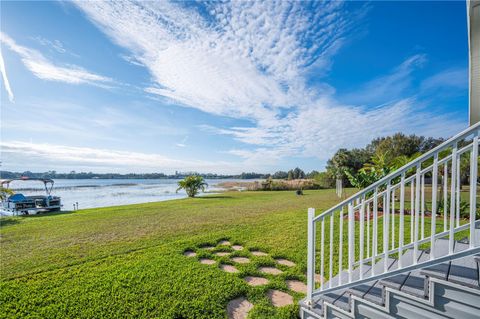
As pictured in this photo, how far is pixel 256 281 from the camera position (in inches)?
138

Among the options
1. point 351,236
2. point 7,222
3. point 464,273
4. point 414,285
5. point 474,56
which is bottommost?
point 7,222

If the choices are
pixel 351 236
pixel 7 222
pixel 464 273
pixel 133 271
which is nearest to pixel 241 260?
pixel 133 271

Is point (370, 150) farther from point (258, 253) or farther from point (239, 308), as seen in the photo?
point (239, 308)

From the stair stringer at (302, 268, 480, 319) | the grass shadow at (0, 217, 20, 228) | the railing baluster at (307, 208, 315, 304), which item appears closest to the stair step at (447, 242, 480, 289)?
the stair stringer at (302, 268, 480, 319)

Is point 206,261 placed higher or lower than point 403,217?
lower

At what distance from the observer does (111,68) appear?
7.98 m

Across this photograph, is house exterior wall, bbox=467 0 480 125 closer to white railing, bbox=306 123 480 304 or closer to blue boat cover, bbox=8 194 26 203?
white railing, bbox=306 123 480 304

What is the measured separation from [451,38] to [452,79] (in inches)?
98.2

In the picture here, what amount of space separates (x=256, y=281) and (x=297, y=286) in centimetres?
67

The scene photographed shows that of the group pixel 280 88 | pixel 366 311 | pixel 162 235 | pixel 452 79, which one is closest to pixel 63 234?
pixel 162 235

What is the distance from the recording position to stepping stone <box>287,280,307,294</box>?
325 cm

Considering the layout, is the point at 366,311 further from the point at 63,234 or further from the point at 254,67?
the point at 254,67

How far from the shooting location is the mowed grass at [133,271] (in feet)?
9.13

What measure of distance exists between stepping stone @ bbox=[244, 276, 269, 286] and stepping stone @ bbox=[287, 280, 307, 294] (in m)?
0.38
